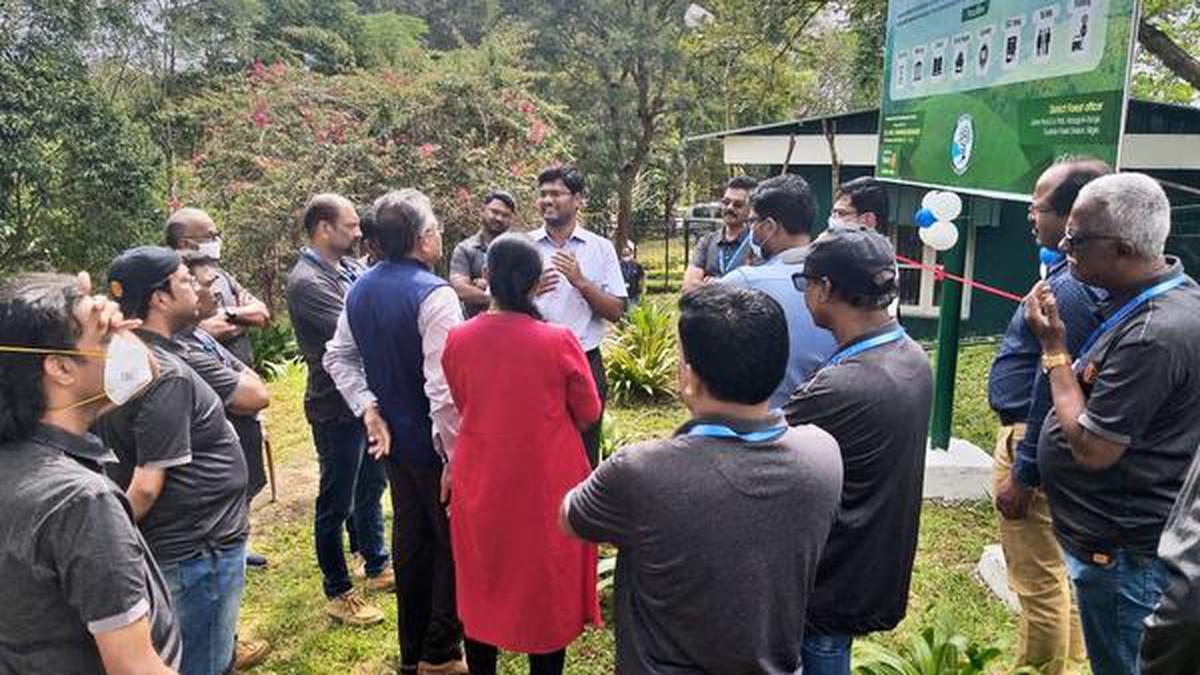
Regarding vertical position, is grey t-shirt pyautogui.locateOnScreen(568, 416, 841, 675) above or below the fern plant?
above

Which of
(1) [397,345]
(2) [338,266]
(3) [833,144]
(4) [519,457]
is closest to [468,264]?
(2) [338,266]

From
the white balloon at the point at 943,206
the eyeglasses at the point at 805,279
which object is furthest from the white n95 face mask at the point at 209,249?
the white balloon at the point at 943,206

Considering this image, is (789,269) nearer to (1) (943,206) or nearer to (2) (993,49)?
(1) (943,206)

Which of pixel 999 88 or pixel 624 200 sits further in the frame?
pixel 624 200

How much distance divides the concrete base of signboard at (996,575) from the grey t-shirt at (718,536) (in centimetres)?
271

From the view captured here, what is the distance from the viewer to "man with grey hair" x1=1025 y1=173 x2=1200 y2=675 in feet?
7.00

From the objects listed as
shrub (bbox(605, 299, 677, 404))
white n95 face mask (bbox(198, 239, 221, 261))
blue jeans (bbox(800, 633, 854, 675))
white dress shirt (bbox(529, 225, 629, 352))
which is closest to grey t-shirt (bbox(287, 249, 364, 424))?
white n95 face mask (bbox(198, 239, 221, 261))

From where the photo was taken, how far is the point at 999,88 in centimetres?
507

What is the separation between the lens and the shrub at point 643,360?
8141mm

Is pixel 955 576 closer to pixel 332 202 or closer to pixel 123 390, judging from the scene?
pixel 332 202

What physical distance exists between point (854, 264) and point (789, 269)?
2.17 feet

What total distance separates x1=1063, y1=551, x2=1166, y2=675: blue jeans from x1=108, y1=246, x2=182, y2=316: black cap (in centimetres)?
286

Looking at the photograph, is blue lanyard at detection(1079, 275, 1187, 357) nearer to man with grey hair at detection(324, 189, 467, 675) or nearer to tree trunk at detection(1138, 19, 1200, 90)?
man with grey hair at detection(324, 189, 467, 675)

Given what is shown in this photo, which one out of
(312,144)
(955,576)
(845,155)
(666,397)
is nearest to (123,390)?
(955,576)
